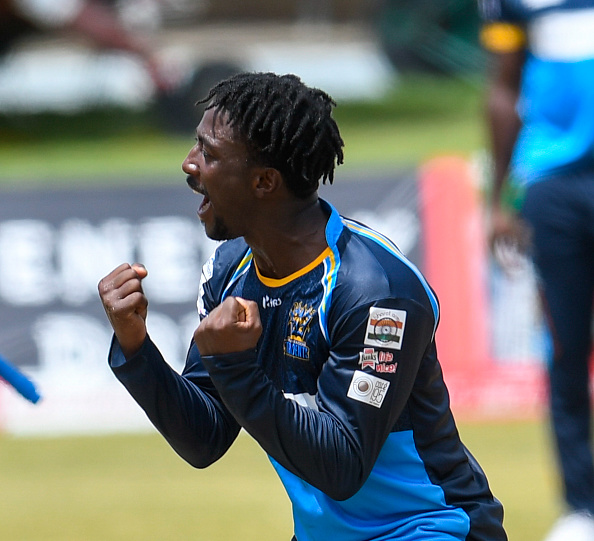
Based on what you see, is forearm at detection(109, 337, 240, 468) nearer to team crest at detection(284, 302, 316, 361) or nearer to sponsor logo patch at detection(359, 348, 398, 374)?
team crest at detection(284, 302, 316, 361)

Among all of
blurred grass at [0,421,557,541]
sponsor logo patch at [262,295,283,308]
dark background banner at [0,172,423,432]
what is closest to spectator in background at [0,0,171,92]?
dark background banner at [0,172,423,432]

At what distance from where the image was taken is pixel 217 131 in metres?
2.58

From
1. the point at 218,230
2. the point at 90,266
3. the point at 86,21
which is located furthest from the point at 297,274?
the point at 86,21

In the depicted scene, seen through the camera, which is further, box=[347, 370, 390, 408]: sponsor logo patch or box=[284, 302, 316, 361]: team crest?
box=[284, 302, 316, 361]: team crest

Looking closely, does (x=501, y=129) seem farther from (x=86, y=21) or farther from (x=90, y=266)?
(x=86, y=21)

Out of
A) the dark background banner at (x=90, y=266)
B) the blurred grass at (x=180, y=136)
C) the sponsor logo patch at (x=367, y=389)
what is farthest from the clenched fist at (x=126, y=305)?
the blurred grass at (x=180, y=136)

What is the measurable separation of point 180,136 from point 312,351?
909 cm

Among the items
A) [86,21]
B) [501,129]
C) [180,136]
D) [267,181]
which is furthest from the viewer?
[86,21]

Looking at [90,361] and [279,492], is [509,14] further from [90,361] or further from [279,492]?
[90,361]

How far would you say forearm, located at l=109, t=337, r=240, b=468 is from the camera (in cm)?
261

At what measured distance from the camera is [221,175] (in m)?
2.57

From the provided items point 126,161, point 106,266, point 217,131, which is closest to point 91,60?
point 126,161

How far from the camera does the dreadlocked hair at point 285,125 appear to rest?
255cm

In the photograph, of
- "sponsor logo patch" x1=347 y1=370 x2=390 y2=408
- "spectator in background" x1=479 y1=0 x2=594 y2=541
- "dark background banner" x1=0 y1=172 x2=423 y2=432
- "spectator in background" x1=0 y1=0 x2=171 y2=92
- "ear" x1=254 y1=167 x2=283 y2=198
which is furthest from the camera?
"spectator in background" x1=0 y1=0 x2=171 y2=92
